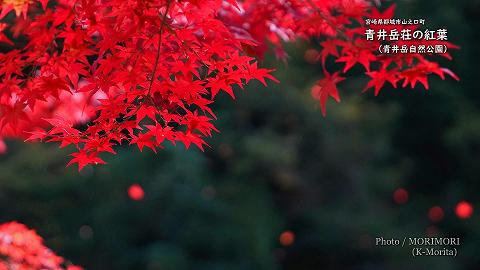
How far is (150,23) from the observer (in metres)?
1.84

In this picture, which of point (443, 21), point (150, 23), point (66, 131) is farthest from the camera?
point (443, 21)

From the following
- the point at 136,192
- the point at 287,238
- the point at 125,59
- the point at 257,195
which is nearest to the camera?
the point at 125,59

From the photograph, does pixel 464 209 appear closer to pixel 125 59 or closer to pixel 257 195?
pixel 257 195

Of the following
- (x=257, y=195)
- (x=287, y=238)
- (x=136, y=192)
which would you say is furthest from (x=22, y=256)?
(x=287, y=238)

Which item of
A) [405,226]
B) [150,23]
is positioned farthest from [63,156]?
[150,23]

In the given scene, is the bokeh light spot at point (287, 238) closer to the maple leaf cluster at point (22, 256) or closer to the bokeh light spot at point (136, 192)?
the bokeh light spot at point (136, 192)

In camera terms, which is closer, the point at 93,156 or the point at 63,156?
the point at 93,156

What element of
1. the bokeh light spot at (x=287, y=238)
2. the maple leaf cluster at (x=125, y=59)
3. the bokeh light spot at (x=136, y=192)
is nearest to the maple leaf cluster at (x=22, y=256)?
the maple leaf cluster at (x=125, y=59)

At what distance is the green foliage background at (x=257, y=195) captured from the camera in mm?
5836

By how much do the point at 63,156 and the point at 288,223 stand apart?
221cm

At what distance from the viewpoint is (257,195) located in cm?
610

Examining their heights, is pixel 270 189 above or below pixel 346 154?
below

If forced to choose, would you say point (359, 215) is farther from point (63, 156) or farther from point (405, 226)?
point (63, 156)

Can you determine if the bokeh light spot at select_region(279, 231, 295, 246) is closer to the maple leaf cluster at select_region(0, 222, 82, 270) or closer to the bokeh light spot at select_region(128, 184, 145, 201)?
the bokeh light spot at select_region(128, 184, 145, 201)
